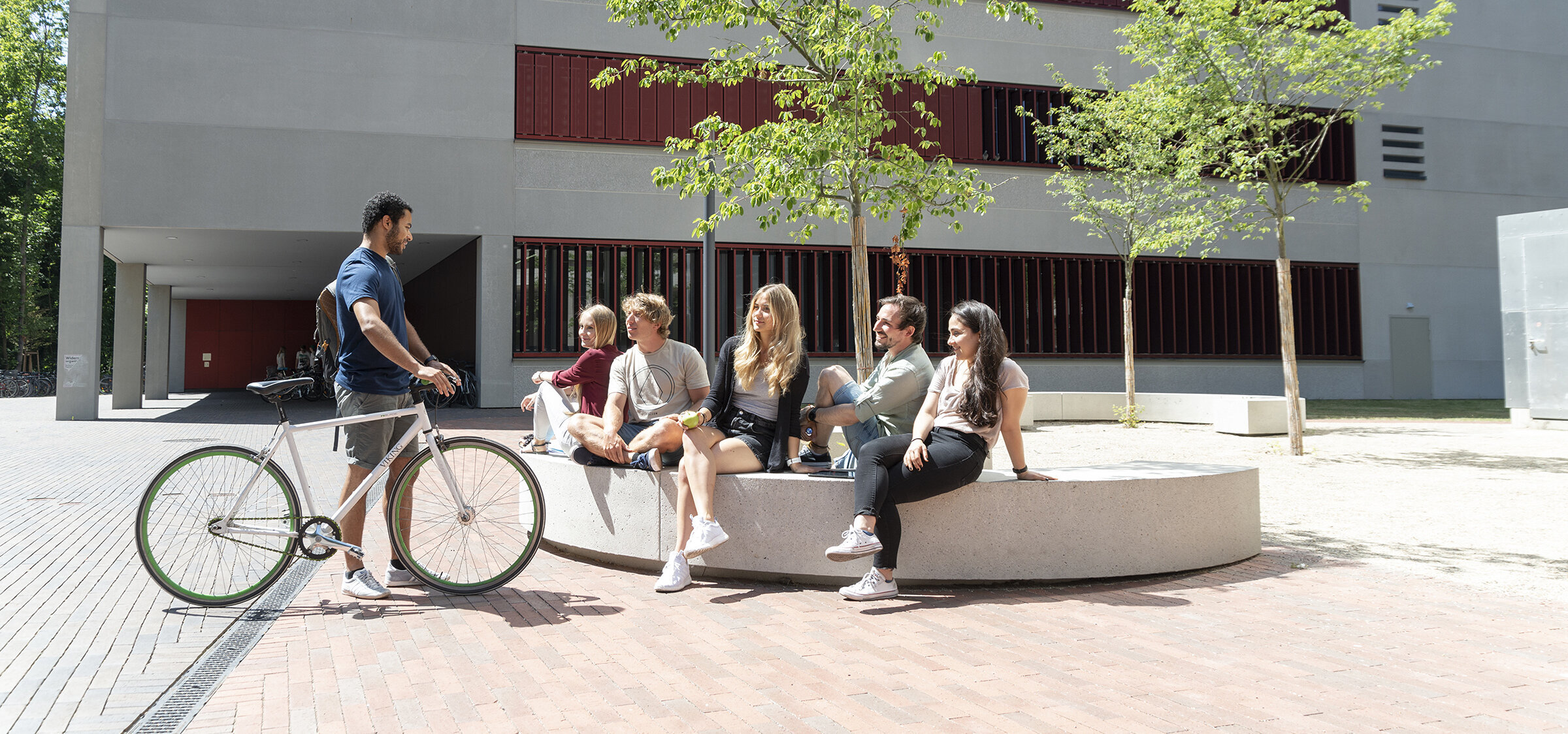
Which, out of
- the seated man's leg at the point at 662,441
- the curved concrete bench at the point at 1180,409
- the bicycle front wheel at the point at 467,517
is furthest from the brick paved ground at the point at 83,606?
the curved concrete bench at the point at 1180,409

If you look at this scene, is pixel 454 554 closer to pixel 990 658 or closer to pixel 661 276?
pixel 990 658

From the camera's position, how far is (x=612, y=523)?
539cm

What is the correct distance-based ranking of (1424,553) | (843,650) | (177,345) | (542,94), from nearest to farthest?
(843,650) < (1424,553) < (542,94) < (177,345)

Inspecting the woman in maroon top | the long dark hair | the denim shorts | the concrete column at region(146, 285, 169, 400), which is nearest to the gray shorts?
the woman in maroon top

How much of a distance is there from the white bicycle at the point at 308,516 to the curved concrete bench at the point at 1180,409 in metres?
12.7

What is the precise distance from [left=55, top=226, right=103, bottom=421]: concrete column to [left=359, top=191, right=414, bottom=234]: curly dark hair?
15.9 meters

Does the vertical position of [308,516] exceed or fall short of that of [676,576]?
it exceeds it

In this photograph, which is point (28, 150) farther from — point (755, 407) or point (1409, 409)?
point (1409, 409)

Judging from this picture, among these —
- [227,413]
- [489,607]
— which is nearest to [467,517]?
[489,607]

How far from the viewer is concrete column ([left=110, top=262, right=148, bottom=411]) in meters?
22.0

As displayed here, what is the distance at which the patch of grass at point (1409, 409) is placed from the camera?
1853cm

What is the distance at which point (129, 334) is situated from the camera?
74.1ft

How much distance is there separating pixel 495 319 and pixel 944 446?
16756 millimetres

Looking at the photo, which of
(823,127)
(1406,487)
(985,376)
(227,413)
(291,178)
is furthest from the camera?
(227,413)
